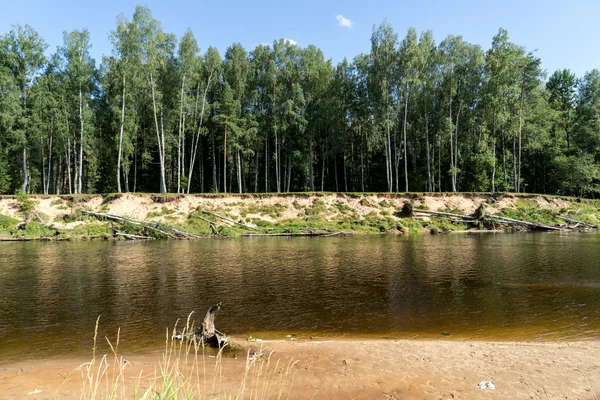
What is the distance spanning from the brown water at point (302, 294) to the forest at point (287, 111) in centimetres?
2820

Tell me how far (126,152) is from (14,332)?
41839 mm

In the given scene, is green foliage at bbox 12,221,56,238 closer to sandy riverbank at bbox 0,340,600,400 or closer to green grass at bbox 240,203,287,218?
green grass at bbox 240,203,287,218

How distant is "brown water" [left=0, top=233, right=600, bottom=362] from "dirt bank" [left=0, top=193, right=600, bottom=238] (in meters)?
13.7

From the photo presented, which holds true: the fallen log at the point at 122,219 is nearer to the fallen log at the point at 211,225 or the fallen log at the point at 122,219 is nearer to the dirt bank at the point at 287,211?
the dirt bank at the point at 287,211

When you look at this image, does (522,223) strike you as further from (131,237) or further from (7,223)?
(7,223)

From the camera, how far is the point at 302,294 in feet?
46.8

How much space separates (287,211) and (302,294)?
29.7 metres

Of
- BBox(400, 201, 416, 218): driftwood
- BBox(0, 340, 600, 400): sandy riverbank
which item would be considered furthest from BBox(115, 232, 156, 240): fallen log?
BBox(400, 201, 416, 218): driftwood

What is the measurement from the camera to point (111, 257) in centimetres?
2362

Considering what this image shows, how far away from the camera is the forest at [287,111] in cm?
4538

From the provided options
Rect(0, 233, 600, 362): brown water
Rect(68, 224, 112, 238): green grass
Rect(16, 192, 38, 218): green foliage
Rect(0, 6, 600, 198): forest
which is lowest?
Rect(0, 233, 600, 362): brown water

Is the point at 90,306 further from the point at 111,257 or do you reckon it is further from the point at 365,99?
the point at 365,99

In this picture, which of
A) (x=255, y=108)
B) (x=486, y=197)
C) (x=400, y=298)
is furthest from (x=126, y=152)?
(x=486, y=197)

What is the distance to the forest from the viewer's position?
45375 mm
